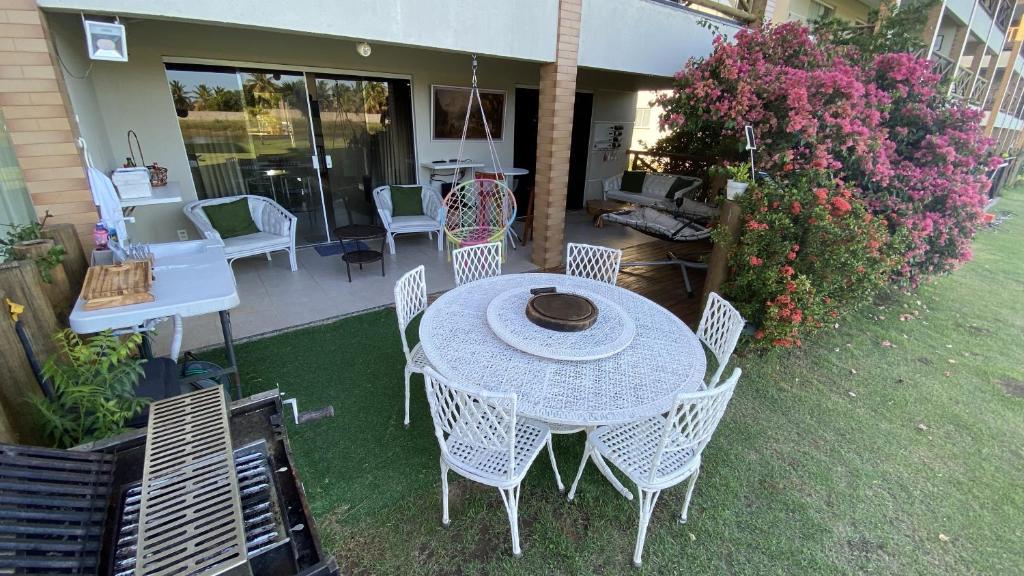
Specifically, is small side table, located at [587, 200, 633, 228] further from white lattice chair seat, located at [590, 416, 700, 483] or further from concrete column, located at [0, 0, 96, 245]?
concrete column, located at [0, 0, 96, 245]

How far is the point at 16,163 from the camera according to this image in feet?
7.60

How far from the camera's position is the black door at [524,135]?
722cm

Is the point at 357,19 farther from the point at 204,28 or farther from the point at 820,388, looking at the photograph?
the point at 820,388

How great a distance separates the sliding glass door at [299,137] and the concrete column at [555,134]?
7.65 ft

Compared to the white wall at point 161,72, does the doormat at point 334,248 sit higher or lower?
lower

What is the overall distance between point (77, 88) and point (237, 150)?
194 centimetres

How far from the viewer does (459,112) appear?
21.1 feet

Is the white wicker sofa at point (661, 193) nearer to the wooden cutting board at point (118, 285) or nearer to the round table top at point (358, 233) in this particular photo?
the round table top at point (358, 233)

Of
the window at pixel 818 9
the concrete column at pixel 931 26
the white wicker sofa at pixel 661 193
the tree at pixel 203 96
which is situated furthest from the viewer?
the window at pixel 818 9

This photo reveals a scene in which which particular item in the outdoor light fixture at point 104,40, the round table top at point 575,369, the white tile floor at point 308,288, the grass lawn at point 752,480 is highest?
the outdoor light fixture at point 104,40

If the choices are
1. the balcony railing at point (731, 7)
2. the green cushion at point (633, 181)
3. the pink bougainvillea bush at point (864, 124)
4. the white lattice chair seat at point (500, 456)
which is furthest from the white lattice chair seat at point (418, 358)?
the green cushion at point (633, 181)

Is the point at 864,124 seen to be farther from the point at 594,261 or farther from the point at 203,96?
the point at 203,96

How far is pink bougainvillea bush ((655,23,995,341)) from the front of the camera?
377cm

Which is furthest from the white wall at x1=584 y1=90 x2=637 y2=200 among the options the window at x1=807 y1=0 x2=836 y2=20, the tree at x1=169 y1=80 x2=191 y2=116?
the tree at x1=169 y1=80 x2=191 y2=116
